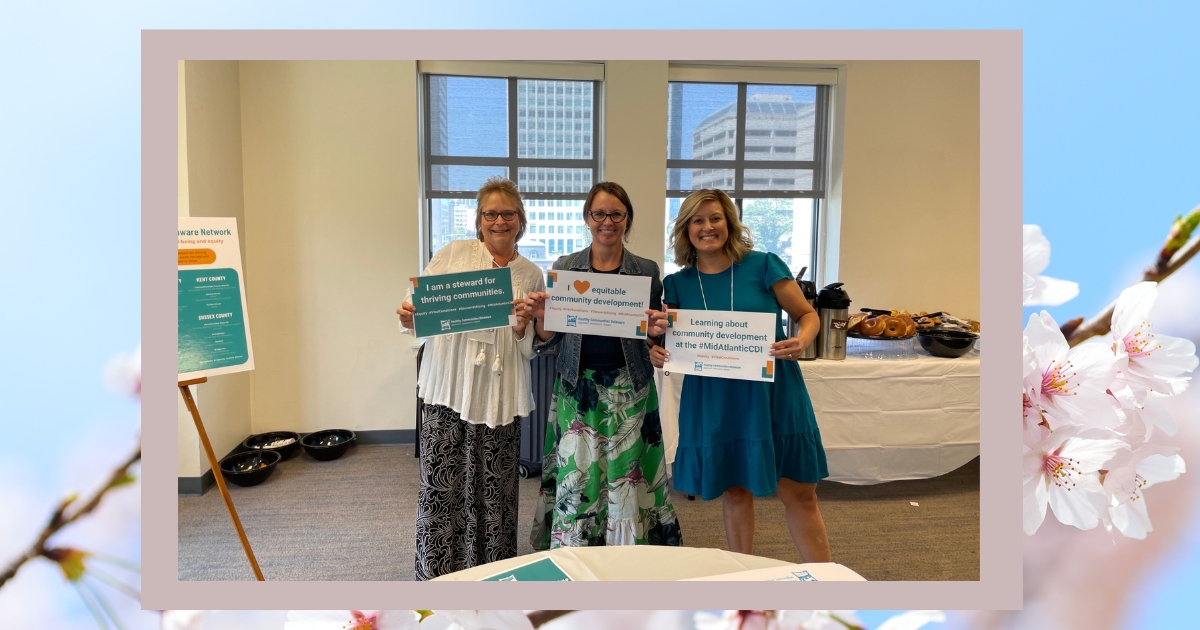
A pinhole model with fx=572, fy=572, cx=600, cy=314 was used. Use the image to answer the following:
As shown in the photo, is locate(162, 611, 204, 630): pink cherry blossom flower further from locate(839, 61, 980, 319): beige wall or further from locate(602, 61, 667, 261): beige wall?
locate(839, 61, 980, 319): beige wall

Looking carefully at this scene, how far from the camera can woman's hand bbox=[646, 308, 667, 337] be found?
4.48ft

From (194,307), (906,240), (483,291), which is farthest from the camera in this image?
(906,240)

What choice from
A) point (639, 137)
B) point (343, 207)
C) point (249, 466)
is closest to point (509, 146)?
point (639, 137)

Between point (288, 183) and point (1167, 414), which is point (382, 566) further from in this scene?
point (1167, 414)

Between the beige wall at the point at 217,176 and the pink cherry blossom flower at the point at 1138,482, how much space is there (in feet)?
5.56

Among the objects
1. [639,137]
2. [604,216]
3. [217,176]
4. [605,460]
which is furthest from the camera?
[639,137]

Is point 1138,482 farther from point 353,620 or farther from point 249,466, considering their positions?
point 249,466

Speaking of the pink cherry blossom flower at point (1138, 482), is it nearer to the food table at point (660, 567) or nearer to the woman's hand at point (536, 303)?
the food table at point (660, 567)

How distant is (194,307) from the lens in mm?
1048

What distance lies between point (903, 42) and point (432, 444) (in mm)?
1500

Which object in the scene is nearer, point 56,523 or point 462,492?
point 56,523

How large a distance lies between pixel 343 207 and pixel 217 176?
42 centimetres

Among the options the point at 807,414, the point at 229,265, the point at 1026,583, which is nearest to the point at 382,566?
the point at 229,265

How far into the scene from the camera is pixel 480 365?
1.62 meters
